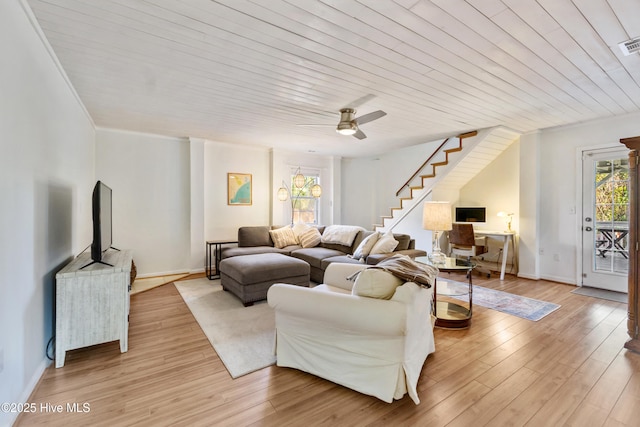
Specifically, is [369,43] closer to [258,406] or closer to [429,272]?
[429,272]

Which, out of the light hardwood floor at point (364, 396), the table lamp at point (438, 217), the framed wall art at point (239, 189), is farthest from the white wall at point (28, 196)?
the table lamp at point (438, 217)

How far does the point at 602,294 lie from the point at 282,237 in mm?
4892

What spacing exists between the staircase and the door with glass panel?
1223 mm

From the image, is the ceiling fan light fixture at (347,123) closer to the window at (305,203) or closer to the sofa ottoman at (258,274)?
the sofa ottoman at (258,274)

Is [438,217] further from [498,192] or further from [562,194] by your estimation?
[498,192]

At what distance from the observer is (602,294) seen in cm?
405

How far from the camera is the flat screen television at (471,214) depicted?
18.1 feet

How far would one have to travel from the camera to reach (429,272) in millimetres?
2199

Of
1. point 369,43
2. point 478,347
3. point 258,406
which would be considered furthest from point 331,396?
point 369,43

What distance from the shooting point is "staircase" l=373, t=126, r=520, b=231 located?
190 inches

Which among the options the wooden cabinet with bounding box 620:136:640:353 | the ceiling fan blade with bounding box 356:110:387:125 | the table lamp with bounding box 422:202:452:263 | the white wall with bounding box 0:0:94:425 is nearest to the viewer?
the white wall with bounding box 0:0:94:425

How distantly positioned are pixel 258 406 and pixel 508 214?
5263 millimetres

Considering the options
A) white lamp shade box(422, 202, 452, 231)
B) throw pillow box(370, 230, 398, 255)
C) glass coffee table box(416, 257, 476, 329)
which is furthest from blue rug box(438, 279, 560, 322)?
white lamp shade box(422, 202, 452, 231)

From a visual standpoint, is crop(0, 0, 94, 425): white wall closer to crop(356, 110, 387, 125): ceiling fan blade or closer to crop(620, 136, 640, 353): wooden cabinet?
crop(356, 110, 387, 125): ceiling fan blade
